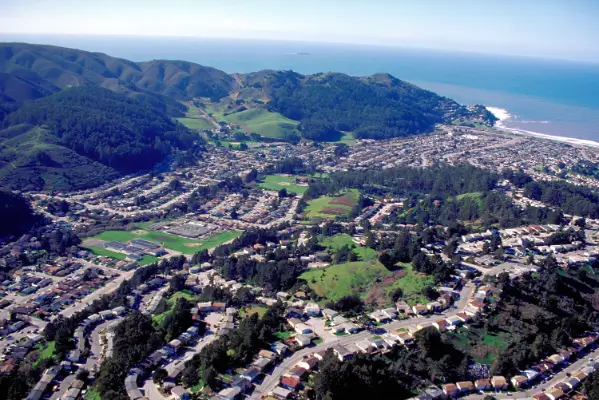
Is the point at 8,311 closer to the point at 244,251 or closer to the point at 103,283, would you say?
the point at 103,283

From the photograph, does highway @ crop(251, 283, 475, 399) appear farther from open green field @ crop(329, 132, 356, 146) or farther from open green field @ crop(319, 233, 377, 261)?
open green field @ crop(329, 132, 356, 146)

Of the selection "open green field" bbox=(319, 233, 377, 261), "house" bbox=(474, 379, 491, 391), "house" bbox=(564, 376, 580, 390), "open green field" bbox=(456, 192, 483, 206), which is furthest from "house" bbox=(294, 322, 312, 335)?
"open green field" bbox=(456, 192, 483, 206)

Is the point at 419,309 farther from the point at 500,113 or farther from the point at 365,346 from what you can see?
the point at 500,113

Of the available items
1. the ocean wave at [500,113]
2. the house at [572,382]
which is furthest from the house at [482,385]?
the ocean wave at [500,113]

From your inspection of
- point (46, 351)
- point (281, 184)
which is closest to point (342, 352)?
point (46, 351)

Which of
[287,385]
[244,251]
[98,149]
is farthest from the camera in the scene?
[98,149]

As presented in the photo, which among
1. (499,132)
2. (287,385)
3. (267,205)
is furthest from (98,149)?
(499,132)
